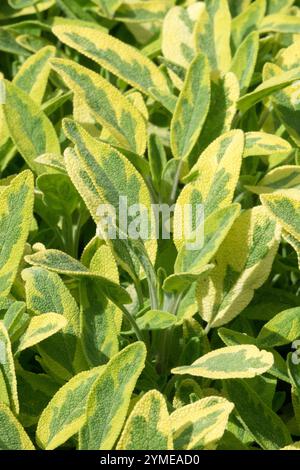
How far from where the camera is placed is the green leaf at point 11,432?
2.39ft

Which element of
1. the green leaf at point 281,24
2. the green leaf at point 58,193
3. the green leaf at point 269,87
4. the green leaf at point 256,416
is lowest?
the green leaf at point 256,416

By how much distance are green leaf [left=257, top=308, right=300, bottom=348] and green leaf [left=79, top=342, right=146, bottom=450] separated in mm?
175

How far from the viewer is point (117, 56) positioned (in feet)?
3.56

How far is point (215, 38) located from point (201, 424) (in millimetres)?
601

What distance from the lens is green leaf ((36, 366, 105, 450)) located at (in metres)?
0.76

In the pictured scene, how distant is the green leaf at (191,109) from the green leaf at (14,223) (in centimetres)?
22

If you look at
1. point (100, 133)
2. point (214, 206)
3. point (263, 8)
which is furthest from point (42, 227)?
point (263, 8)

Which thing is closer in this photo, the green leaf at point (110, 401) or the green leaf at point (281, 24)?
the green leaf at point (110, 401)

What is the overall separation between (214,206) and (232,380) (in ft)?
0.58

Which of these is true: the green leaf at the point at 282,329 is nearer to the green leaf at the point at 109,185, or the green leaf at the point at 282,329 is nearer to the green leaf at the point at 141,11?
the green leaf at the point at 109,185

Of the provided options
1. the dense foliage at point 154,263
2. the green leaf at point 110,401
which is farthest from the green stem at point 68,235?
the green leaf at point 110,401

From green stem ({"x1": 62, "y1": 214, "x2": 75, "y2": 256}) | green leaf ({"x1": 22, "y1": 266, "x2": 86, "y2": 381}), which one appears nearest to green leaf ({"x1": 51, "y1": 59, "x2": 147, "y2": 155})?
green stem ({"x1": 62, "y1": 214, "x2": 75, "y2": 256})

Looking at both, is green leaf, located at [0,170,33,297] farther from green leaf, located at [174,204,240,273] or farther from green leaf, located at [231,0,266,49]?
green leaf, located at [231,0,266,49]
